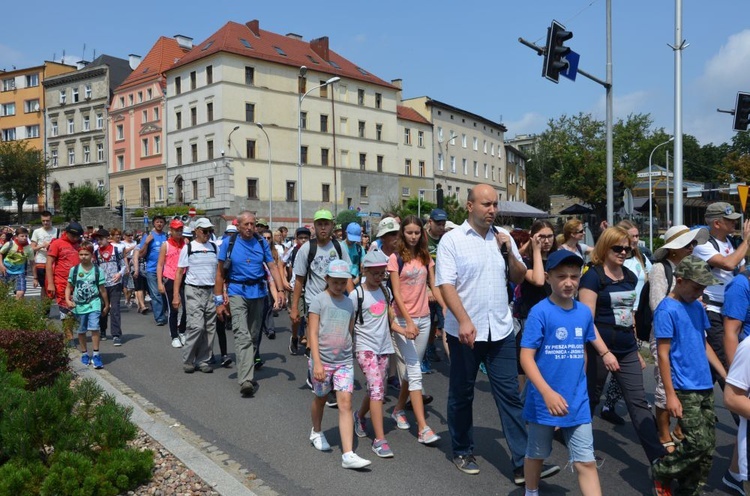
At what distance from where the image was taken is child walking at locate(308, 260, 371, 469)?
5.48m

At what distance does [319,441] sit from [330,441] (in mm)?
325

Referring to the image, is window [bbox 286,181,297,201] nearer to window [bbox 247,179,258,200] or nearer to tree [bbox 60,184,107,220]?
window [bbox 247,179,258,200]

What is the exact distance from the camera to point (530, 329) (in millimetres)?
4184

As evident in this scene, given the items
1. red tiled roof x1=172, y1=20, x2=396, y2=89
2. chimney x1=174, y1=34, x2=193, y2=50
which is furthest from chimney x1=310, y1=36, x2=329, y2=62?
chimney x1=174, y1=34, x2=193, y2=50

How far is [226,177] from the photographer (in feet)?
176

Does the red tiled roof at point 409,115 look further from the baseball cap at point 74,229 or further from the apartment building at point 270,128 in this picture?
the baseball cap at point 74,229

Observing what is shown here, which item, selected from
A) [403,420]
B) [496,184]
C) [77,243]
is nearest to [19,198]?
[496,184]

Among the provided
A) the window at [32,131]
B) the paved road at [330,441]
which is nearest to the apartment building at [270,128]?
the window at [32,131]

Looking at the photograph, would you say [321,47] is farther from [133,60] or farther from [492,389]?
[492,389]

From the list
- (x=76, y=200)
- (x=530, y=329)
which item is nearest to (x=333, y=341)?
(x=530, y=329)

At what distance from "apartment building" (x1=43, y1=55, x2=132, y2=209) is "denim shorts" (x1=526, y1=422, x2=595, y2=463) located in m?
67.1

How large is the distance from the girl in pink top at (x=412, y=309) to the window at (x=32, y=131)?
7662 cm

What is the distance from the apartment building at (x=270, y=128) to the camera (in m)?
54.2

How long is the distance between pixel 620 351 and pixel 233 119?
169ft
